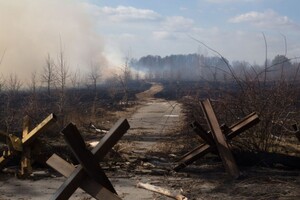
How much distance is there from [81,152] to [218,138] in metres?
4.92

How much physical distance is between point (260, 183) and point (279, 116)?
348cm

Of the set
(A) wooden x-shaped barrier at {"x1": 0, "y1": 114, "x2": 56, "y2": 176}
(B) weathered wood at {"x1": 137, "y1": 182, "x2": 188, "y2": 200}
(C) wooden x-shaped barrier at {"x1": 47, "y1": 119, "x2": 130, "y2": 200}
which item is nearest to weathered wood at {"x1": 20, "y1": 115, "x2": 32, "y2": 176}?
(A) wooden x-shaped barrier at {"x1": 0, "y1": 114, "x2": 56, "y2": 176}

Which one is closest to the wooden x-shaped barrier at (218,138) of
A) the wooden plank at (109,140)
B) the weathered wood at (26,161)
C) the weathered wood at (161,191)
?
the weathered wood at (161,191)

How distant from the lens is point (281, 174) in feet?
30.0

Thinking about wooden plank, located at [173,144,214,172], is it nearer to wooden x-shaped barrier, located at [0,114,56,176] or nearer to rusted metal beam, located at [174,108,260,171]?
rusted metal beam, located at [174,108,260,171]

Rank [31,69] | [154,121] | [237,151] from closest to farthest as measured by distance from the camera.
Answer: [237,151], [154,121], [31,69]

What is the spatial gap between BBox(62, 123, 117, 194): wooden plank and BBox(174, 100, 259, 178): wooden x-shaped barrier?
14.5 ft

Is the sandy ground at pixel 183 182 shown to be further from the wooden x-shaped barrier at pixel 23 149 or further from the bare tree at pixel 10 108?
the bare tree at pixel 10 108

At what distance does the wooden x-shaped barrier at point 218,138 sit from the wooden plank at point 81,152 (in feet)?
14.5

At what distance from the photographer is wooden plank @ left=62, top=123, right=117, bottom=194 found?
4.50 meters

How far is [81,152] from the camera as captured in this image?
15.0 feet

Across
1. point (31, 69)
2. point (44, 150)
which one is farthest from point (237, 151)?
point (31, 69)

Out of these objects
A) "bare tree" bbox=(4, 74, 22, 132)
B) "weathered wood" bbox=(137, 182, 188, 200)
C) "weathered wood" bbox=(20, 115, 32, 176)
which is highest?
"bare tree" bbox=(4, 74, 22, 132)

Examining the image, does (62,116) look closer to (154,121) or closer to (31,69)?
(154,121)
